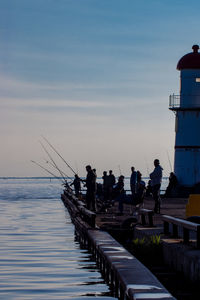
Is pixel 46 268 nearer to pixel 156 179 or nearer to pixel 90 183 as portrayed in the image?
pixel 156 179

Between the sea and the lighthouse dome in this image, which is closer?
the sea

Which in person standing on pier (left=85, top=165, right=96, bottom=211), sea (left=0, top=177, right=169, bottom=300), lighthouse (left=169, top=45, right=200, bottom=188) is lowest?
sea (left=0, top=177, right=169, bottom=300)

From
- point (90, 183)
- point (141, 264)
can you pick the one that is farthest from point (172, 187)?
point (141, 264)

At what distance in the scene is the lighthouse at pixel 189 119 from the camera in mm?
40938

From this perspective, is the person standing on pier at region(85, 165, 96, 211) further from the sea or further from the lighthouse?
the lighthouse

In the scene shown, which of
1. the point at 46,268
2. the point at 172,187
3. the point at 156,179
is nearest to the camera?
the point at 46,268

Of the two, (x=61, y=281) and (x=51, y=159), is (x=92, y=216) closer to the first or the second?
(x=61, y=281)

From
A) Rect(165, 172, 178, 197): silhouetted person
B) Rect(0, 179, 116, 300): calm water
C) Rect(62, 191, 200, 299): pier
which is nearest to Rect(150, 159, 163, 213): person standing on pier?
Rect(0, 179, 116, 300): calm water

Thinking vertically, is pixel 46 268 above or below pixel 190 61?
below

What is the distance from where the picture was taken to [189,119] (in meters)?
41.5

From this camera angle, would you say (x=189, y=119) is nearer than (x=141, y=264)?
No

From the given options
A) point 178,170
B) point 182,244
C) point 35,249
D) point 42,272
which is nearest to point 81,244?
point 35,249

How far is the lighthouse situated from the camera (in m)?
40.9

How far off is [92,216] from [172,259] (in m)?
5.60
